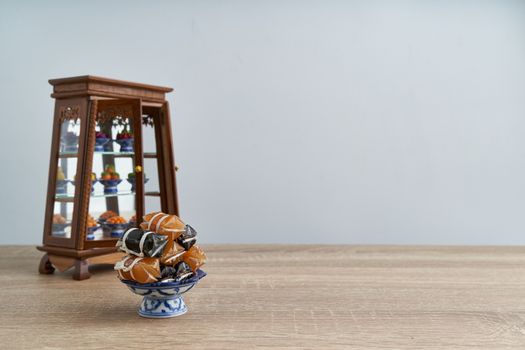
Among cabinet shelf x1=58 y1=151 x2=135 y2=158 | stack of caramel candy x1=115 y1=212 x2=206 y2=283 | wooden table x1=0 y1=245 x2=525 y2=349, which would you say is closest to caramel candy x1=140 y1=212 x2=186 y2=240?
stack of caramel candy x1=115 y1=212 x2=206 y2=283

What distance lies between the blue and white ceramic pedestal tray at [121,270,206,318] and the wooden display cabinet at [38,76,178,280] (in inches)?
36.2

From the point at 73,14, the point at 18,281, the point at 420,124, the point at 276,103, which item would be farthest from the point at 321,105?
the point at 18,281

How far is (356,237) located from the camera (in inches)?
173

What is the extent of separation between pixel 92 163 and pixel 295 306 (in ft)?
4.67

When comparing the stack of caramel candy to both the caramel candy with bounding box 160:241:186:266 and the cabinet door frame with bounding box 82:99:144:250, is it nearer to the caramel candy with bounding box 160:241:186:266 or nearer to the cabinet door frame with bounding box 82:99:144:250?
the caramel candy with bounding box 160:241:186:266

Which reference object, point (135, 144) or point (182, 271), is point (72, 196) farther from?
point (182, 271)

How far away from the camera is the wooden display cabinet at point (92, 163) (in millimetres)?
3217

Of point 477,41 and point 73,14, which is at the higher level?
point 73,14

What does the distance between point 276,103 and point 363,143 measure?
71cm

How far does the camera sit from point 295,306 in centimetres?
255

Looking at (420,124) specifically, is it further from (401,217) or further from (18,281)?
(18,281)

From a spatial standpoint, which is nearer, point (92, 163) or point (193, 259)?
point (193, 259)

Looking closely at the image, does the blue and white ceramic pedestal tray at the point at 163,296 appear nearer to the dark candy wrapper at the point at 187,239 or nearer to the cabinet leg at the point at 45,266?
the dark candy wrapper at the point at 187,239

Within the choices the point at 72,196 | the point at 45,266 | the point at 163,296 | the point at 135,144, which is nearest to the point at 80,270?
the point at 45,266
